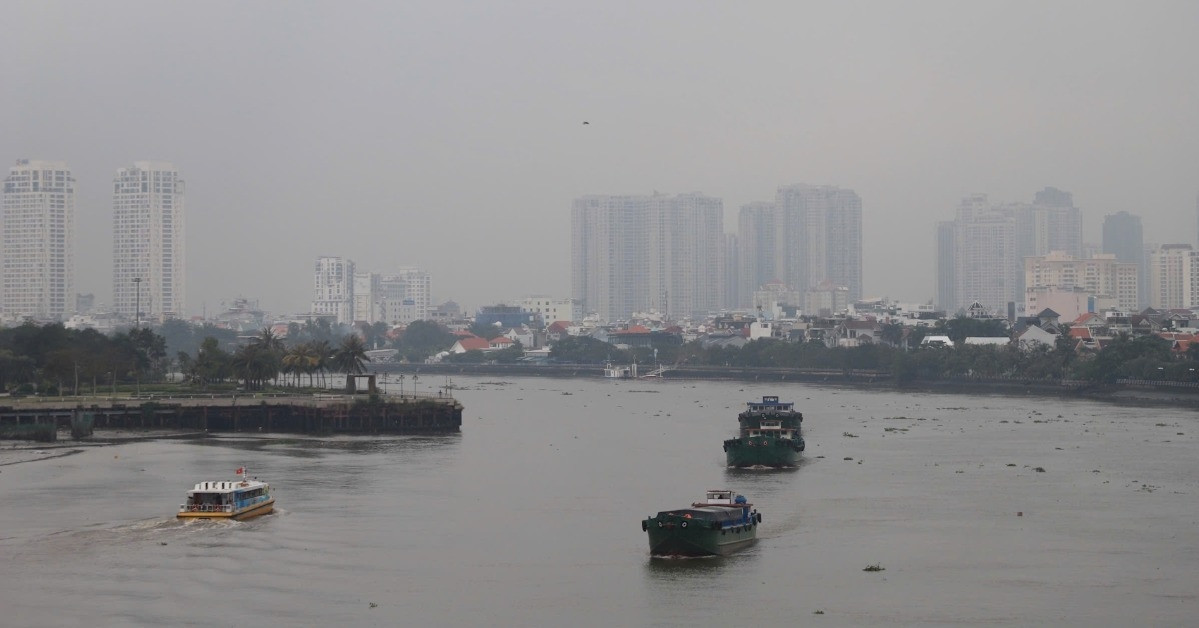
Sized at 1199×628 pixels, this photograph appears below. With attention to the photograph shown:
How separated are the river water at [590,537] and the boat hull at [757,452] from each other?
0.80 meters

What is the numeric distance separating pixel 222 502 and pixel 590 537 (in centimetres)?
868

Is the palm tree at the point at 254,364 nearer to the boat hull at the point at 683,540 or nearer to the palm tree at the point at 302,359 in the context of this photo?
the palm tree at the point at 302,359

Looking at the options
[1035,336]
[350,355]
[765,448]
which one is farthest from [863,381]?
[765,448]

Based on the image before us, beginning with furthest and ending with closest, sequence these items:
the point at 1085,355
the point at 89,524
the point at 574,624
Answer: the point at 1085,355 → the point at 89,524 → the point at 574,624

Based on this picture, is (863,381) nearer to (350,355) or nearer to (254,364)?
(350,355)

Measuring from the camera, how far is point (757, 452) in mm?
53531

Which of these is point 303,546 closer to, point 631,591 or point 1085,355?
point 631,591

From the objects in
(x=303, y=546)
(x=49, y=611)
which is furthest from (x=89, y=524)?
(x=49, y=611)

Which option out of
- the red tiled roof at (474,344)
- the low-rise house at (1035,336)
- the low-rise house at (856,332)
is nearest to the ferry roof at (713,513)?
the low-rise house at (1035,336)

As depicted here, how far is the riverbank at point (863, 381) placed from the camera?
324ft

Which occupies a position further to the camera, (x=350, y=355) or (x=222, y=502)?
(x=350, y=355)

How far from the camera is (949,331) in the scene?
150750 mm

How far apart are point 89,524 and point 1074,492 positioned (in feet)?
84.7

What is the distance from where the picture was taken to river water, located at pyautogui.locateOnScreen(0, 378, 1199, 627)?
28.8m
